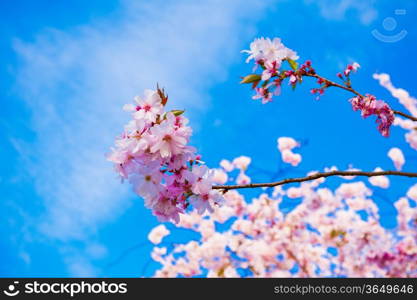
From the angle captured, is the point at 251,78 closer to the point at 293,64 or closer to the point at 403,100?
the point at 293,64

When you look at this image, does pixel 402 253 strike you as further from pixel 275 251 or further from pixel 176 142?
pixel 176 142

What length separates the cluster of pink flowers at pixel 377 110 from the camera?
3121mm

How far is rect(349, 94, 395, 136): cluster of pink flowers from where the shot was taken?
3.12 metres

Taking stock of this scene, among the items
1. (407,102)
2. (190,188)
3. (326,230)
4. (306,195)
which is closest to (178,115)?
(190,188)

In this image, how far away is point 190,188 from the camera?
2.14m

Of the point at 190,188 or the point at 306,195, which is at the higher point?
the point at 306,195

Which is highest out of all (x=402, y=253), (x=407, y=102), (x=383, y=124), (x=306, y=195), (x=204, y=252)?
(x=407, y=102)

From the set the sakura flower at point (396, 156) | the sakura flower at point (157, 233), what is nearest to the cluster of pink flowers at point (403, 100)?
the sakura flower at point (396, 156)

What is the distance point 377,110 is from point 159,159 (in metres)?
2.03

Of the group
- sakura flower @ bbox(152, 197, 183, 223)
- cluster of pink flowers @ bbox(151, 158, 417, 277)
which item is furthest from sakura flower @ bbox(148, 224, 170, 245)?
sakura flower @ bbox(152, 197, 183, 223)

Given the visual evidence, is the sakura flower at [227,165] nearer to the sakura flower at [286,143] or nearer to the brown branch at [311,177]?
the sakura flower at [286,143]

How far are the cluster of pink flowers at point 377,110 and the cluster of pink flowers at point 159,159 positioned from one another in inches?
67.4

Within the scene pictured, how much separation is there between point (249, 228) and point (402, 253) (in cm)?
426

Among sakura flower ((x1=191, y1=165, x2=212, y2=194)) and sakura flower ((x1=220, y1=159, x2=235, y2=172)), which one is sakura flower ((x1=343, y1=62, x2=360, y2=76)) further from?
sakura flower ((x1=220, y1=159, x2=235, y2=172))
